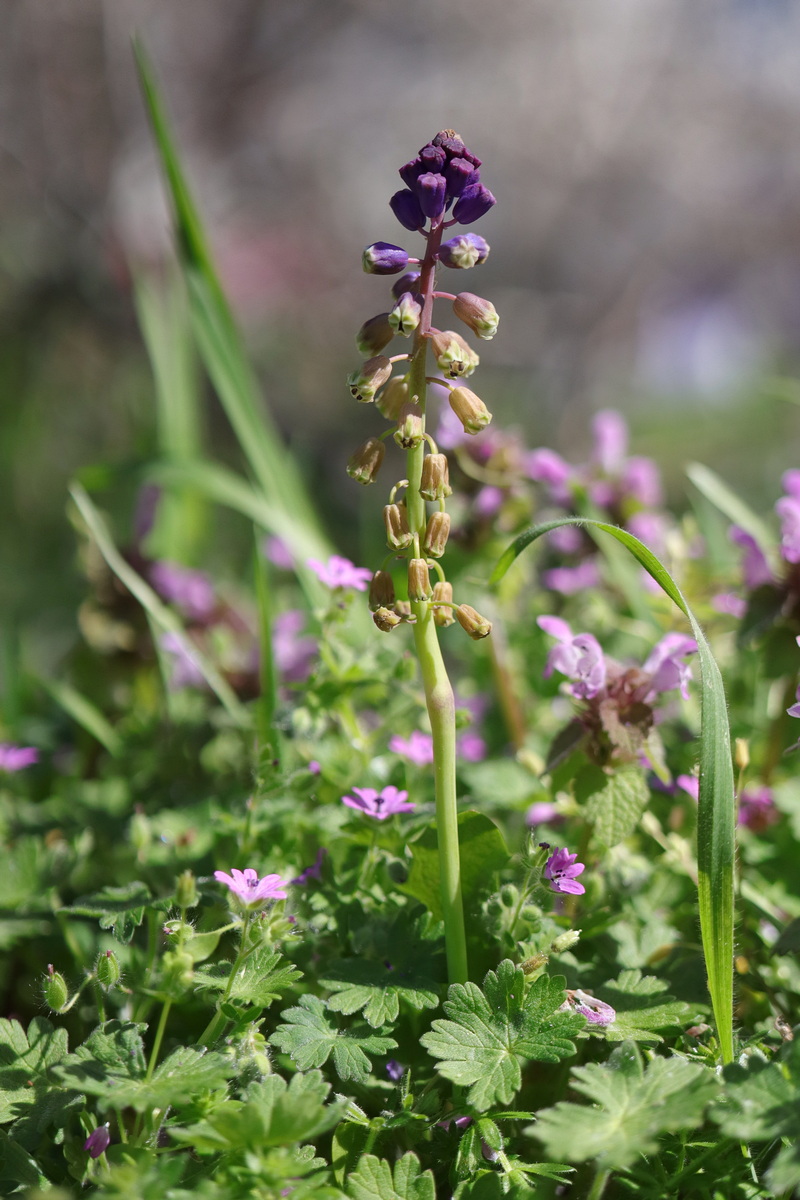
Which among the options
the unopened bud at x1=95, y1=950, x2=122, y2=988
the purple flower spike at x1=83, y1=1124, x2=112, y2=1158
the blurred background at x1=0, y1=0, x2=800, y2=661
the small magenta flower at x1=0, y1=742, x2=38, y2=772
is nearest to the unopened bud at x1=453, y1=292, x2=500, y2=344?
the unopened bud at x1=95, y1=950, x2=122, y2=988

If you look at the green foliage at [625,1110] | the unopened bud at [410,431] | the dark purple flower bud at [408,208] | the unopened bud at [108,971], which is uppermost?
the dark purple flower bud at [408,208]

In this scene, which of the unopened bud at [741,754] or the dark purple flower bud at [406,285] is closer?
the dark purple flower bud at [406,285]

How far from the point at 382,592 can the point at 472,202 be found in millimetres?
411

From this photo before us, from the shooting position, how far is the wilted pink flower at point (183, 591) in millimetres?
2045

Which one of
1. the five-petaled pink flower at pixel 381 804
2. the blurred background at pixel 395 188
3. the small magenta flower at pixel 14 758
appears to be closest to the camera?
the five-petaled pink flower at pixel 381 804

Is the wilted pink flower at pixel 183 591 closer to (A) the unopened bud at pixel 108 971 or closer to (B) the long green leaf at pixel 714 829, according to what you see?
(A) the unopened bud at pixel 108 971

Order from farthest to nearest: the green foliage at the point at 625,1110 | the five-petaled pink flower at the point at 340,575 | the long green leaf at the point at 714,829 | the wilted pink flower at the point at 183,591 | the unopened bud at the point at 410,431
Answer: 1. the wilted pink flower at the point at 183,591
2. the five-petaled pink flower at the point at 340,575
3. the long green leaf at the point at 714,829
4. the unopened bud at the point at 410,431
5. the green foliage at the point at 625,1110

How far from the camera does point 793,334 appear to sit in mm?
7246

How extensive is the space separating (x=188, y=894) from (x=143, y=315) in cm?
188

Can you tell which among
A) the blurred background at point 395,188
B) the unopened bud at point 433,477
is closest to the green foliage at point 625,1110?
the unopened bud at point 433,477

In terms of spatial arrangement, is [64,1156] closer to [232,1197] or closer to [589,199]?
[232,1197]

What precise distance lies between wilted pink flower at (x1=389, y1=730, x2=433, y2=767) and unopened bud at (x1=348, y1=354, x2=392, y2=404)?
599 mm

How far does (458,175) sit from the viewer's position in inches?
37.3

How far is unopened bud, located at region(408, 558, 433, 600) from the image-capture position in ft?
3.07
